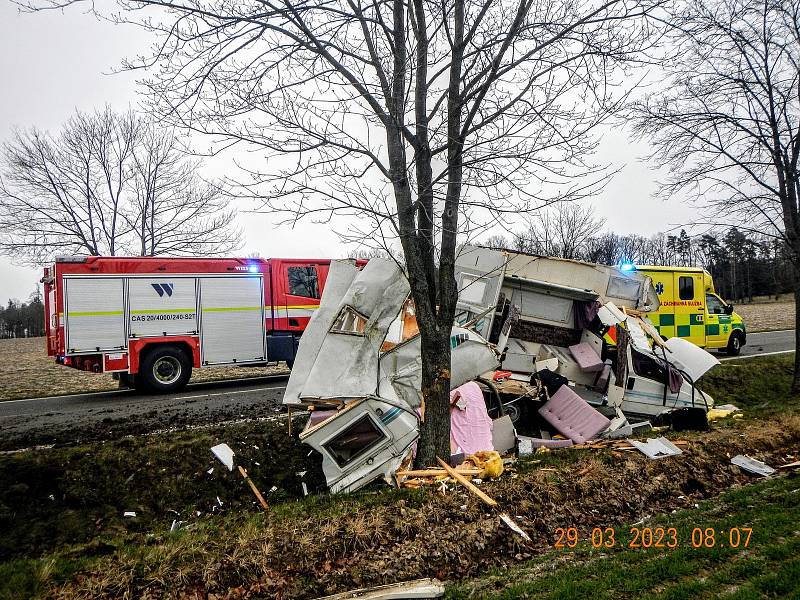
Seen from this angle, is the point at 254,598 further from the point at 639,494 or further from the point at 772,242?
the point at 772,242

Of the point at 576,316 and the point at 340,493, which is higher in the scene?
the point at 576,316

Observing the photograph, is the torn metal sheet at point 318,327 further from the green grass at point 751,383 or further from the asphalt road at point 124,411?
the green grass at point 751,383

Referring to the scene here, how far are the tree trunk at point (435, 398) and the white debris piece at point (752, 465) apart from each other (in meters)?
3.63

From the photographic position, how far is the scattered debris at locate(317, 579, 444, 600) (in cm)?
360

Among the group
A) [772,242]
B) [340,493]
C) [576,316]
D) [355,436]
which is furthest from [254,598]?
[772,242]

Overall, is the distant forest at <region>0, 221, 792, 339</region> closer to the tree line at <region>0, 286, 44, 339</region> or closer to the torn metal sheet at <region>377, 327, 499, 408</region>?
the tree line at <region>0, 286, 44, 339</region>

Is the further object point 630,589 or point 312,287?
point 312,287

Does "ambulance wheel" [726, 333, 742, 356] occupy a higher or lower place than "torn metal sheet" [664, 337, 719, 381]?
lower

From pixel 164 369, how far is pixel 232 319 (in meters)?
1.81

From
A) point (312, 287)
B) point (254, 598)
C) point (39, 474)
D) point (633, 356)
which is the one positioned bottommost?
point (254, 598)

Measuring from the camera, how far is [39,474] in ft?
18.0

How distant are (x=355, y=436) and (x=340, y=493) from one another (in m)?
0.66

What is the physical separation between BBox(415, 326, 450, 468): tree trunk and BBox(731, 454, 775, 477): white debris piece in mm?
3628
